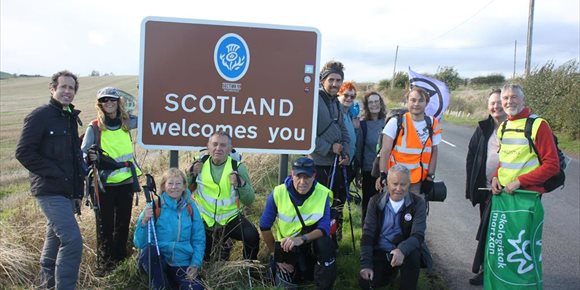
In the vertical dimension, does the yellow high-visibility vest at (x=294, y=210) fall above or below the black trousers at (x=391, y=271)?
above

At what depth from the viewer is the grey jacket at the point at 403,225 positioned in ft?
13.2

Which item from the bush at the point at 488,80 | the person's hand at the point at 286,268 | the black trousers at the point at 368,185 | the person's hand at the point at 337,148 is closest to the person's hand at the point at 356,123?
the black trousers at the point at 368,185

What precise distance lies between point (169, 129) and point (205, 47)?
83cm

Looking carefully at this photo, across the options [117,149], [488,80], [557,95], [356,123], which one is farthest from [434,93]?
[488,80]

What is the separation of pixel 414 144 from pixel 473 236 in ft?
7.88

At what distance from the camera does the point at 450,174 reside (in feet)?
34.8

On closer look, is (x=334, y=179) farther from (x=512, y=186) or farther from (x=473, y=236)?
(x=473, y=236)

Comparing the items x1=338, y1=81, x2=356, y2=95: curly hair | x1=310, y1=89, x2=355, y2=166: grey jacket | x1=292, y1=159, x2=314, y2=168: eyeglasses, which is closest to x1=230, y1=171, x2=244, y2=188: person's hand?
→ x1=292, y1=159, x2=314, y2=168: eyeglasses

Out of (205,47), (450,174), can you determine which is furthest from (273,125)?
(450,174)

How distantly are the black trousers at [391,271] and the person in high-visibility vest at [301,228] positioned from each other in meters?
0.34

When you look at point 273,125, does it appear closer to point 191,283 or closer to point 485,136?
point 191,283

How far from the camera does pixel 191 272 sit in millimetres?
3955

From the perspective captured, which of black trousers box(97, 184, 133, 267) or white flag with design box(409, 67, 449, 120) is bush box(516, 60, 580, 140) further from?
black trousers box(97, 184, 133, 267)

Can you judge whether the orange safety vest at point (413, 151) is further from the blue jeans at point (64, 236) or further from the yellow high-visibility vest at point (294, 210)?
the blue jeans at point (64, 236)
